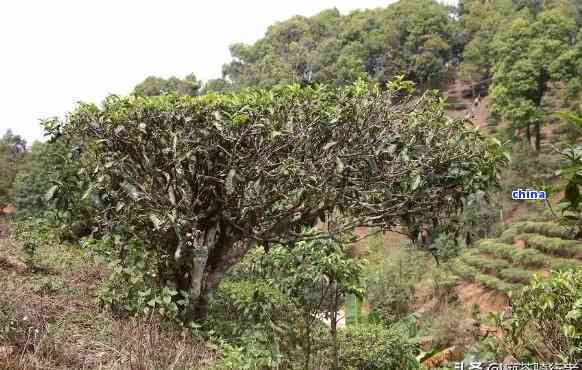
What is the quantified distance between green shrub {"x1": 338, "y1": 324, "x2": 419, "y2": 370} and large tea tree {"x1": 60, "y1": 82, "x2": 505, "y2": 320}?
2.21m

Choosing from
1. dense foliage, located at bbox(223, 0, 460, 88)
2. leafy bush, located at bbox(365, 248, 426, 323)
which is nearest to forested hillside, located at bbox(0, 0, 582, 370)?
leafy bush, located at bbox(365, 248, 426, 323)

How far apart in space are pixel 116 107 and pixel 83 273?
3.08 meters

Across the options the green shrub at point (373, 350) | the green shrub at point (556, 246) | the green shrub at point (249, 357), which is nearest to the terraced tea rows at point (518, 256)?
the green shrub at point (556, 246)

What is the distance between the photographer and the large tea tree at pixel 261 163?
5.92 metres

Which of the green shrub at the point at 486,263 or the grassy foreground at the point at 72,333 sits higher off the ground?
the green shrub at the point at 486,263

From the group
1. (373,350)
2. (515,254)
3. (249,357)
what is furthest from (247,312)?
(515,254)

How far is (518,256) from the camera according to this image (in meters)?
16.9

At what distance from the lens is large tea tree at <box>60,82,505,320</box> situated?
5922 mm

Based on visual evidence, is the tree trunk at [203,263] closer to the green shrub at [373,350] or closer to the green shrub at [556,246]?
the green shrub at [373,350]

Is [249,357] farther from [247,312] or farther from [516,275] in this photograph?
[516,275]

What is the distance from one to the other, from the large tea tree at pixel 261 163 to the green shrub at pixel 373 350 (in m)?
2.21

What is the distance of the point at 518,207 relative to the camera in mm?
26641

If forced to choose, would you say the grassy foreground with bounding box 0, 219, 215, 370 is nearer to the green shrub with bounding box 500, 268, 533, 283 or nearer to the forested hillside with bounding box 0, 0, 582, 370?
the forested hillside with bounding box 0, 0, 582, 370

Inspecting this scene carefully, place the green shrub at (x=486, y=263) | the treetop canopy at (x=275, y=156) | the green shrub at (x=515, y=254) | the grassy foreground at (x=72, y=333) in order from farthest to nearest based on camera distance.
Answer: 1. the green shrub at (x=486, y=263)
2. the green shrub at (x=515, y=254)
3. the treetop canopy at (x=275, y=156)
4. the grassy foreground at (x=72, y=333)
